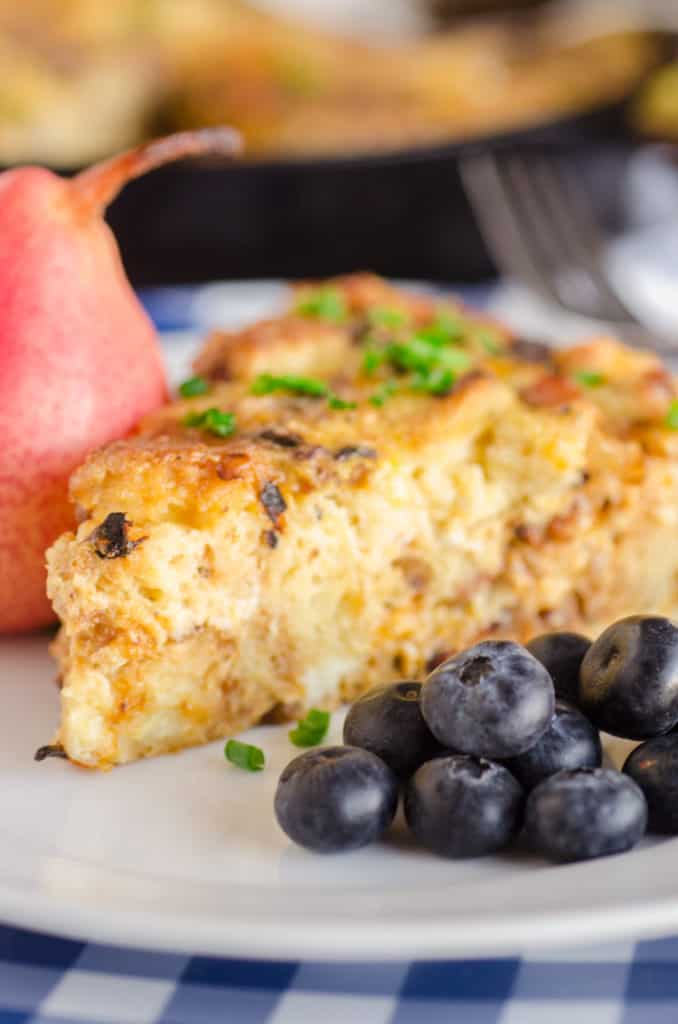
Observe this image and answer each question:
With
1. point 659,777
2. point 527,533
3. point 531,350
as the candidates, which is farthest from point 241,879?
point 531,350

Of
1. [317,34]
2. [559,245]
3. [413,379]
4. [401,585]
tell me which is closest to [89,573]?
[401,585]

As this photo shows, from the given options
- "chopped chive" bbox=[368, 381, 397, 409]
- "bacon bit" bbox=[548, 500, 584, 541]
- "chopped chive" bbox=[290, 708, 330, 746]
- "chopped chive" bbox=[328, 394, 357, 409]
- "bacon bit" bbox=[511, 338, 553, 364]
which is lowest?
"chopped chive" bbox=[290, 708, 330, 746]

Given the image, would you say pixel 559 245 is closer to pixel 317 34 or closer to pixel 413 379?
pixel 413 379

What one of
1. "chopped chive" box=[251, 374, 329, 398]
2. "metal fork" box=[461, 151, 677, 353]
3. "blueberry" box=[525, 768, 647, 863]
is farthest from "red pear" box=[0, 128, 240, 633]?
"metal fork" box=[461, 151, 677, 353]

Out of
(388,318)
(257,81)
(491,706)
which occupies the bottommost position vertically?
(491,706)

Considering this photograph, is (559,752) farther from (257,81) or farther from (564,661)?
(257,81)

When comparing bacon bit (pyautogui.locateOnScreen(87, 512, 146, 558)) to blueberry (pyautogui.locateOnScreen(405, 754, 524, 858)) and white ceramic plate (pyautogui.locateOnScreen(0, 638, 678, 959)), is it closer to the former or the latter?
white ceramic plate (pyautogui.locateOnScreen(0, 638, 678, 959))

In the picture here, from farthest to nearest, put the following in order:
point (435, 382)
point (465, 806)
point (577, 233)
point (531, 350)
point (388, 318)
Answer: point (577, 233), point (388, 318), point (531, 350), point (435, 382), point (465, 806)

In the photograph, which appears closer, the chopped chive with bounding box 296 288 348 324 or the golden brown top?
the golden brown top
